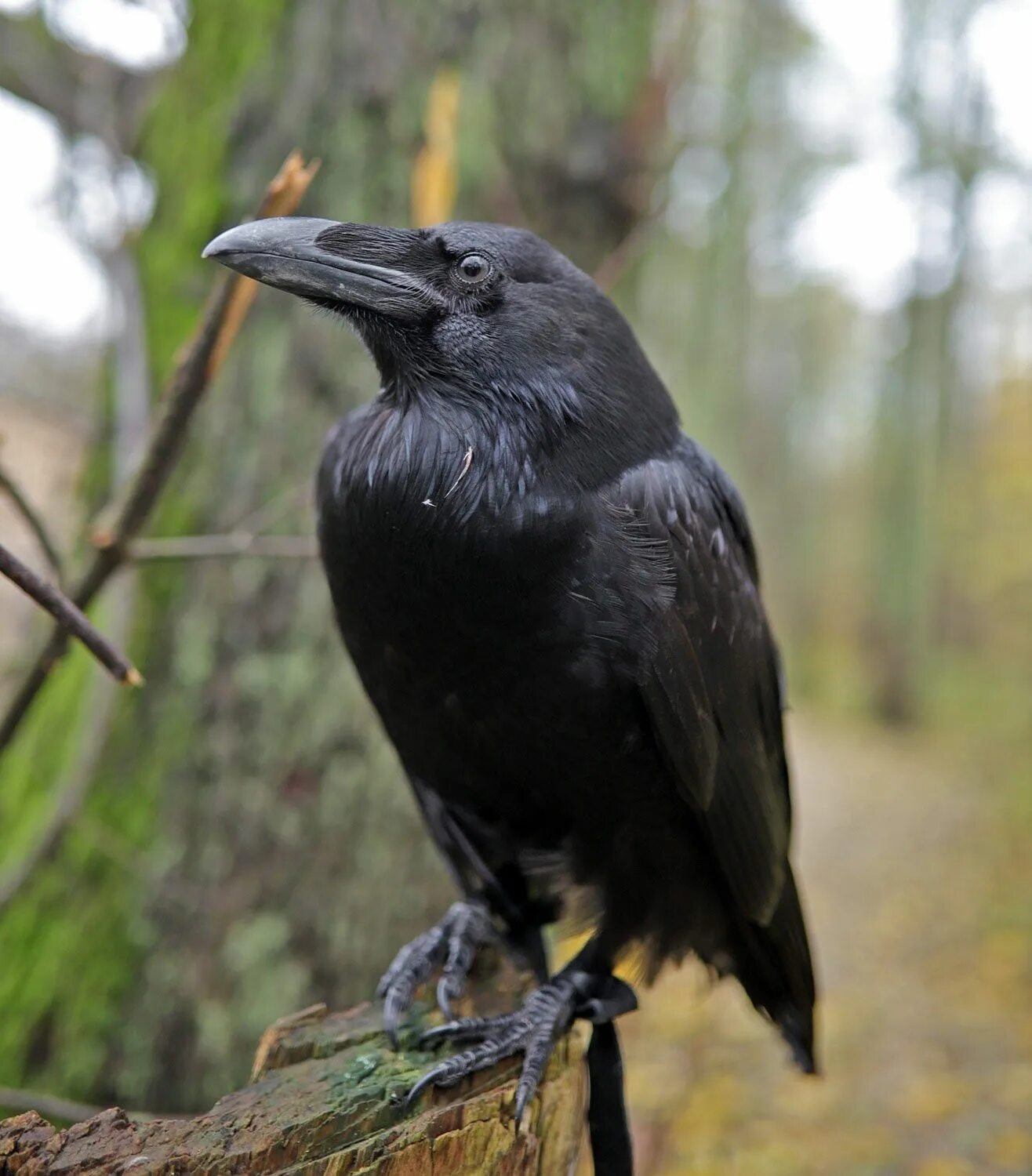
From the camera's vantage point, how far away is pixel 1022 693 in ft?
40.1

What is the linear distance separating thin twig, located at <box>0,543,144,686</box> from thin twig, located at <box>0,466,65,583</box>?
457 mm

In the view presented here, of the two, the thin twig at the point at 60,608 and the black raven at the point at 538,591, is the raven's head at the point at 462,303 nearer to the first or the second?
the black raven at the point at 538,591

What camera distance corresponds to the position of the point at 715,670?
202 cm

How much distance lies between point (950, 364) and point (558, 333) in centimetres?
1541

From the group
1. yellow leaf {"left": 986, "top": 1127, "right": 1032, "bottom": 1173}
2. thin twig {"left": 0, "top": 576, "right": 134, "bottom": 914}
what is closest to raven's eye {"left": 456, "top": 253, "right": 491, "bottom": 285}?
thin twig {"left": 0, "top": 576, "right": 134, "bottom": 914}

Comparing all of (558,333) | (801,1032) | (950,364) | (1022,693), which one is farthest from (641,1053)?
(950,364)

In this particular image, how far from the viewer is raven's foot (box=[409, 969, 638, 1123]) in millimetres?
1644

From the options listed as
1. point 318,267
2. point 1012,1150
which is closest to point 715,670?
point 318,267

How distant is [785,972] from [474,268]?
168 centimetres

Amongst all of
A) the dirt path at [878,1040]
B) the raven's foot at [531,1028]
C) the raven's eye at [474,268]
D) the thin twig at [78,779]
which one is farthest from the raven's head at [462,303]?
the dirt path at [878,1040]

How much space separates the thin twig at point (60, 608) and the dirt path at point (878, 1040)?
384 cm

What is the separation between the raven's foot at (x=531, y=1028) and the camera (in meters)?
1.64

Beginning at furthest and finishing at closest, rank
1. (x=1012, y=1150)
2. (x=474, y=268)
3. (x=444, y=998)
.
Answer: (x=1012, y=1150)
(x=444, y=998)
(x=474, y=268)

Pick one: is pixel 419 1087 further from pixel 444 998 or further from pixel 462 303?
pixel 462 303
